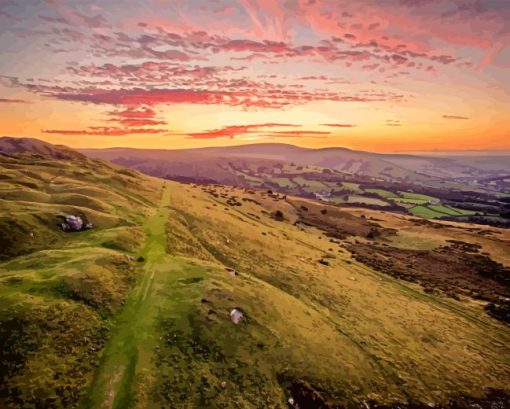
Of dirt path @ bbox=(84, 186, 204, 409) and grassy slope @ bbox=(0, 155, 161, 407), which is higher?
grassy slope @ bbox=(0, 155, 161, 407)

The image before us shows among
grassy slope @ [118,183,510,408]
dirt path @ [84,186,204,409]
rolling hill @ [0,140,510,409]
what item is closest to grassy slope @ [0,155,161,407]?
rolling hill @ [0,140,510,409]

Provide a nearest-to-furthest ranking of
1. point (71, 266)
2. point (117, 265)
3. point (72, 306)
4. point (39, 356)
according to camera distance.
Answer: point (39, 356)
point (72, 306)
point (71, 266)
point (117, 265)

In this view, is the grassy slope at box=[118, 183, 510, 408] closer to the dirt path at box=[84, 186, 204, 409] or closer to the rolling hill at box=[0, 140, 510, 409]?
the rolling hill at box=[0, 140, 510, 409]

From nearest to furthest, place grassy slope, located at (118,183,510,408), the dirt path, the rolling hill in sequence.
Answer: the dirt path, the rolling hill, grassy slope, located at (118,183,510,408)

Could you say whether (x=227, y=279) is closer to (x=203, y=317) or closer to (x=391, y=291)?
(x=203, y=317)

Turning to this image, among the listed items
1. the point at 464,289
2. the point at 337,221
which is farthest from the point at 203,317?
the point at 337,221

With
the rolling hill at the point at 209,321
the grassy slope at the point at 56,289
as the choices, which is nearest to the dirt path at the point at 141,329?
the rolling hill at the point at 209,321
